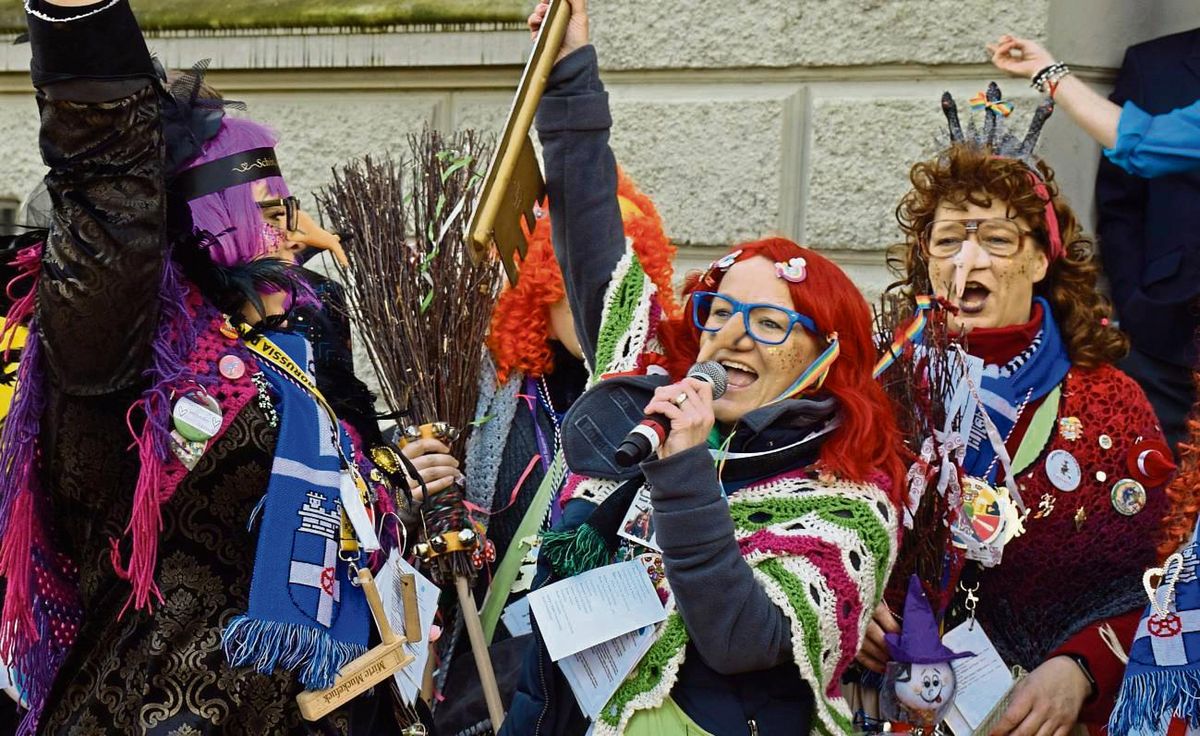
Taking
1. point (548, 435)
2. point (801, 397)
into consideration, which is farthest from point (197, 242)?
point (548, 435)

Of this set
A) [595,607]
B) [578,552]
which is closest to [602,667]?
[595,607]

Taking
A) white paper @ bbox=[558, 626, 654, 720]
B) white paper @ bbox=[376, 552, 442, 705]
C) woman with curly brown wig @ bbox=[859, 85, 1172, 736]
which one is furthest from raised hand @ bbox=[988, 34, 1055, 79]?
white paper @ bbox=[376, 552, 442, 705]

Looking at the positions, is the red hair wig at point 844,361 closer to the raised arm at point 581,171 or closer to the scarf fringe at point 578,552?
the raised arm at point 581,171

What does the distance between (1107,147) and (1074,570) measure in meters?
1.50

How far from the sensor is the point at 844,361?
3.40 m

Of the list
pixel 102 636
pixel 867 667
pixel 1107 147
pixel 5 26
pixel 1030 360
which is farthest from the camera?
pixel 5 26

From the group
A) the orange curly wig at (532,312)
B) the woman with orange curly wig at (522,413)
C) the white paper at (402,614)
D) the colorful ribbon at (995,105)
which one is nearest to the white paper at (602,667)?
the white paper at (402,614)

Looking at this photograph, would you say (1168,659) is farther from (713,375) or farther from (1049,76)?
(1049,76)

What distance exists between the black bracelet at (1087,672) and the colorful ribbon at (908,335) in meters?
0.75

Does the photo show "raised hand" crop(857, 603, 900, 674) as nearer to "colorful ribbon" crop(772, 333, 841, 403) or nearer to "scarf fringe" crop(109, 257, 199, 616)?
"colorful ribbon" crop(772, 333, 841, 403)

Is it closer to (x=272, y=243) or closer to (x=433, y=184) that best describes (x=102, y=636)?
(x=272, y=243)

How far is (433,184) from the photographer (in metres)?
4.25

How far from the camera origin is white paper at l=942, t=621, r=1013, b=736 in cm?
353

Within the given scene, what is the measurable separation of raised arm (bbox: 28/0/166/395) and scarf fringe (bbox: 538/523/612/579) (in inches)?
39.4
